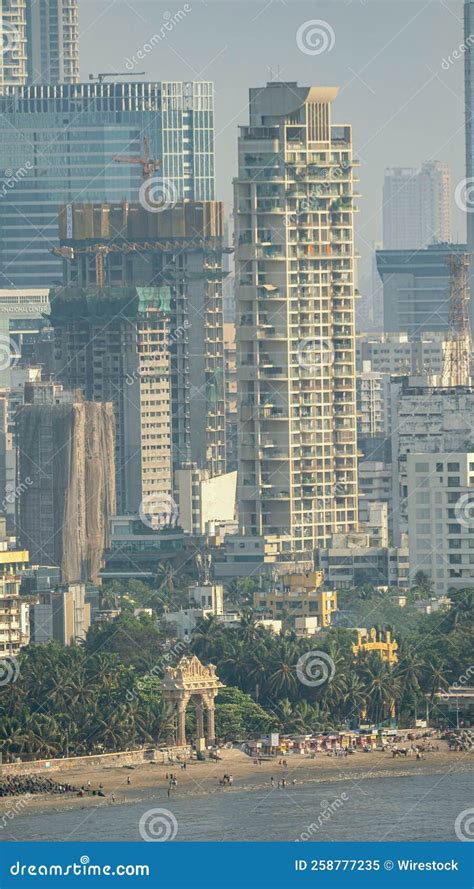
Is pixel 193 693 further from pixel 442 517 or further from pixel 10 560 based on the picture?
pixel 442 517

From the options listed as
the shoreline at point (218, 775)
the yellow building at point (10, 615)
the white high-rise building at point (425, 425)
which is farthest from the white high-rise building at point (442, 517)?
the shoreline at point (218, 775)

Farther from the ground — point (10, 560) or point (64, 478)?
point (64, 478)

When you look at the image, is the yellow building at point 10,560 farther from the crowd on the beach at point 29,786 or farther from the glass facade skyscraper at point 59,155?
the glass facade skyscraper at point 59,155

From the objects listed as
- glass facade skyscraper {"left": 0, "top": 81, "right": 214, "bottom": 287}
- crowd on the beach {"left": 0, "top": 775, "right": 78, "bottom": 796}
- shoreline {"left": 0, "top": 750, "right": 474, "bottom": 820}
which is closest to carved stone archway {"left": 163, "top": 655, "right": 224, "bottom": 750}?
shoreline {"left": 0, "top": 750, "right": 474, "bottom": 820}

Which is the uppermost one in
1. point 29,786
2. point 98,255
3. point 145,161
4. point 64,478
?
point 145,161

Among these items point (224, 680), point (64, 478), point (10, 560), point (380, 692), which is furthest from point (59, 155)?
point (380, 692)

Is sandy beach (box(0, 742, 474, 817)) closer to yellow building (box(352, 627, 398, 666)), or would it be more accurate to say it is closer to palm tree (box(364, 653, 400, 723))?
palm tree (box(364, 653, 400, 723))
